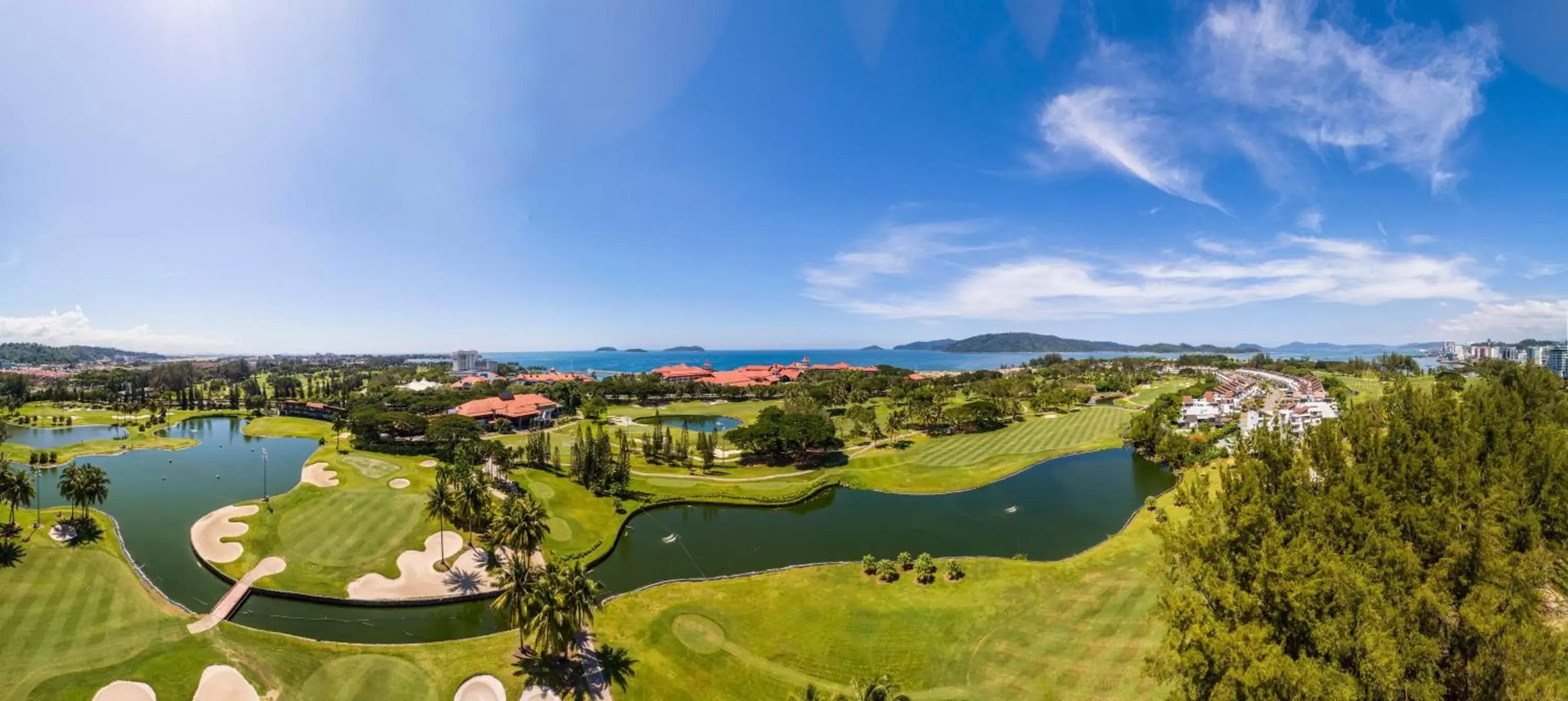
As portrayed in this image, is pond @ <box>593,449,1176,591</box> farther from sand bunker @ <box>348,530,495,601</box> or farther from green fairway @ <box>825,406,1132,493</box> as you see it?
sand bunker @ <box>348,530,495,601</box>

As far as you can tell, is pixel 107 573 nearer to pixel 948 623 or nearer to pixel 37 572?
pixel 37 572

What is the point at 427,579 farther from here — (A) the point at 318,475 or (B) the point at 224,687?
(A) the point at 318,475

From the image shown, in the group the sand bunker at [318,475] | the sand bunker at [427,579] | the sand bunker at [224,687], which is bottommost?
the sand bunker at [224,687]

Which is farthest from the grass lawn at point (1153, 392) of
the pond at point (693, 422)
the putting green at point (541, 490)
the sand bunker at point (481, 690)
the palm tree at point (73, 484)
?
the palm tree at point (73, 484)

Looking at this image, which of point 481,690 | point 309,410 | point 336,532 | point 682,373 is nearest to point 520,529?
point 481,690

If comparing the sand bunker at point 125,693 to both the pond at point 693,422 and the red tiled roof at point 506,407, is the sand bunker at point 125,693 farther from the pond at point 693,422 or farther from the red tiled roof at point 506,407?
the pond at point 693,422

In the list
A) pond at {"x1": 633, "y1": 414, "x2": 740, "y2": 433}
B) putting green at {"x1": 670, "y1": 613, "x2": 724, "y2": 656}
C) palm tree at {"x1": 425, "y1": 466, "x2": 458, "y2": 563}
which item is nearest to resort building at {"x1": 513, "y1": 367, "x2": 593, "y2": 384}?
pond at {"x1": 633, "y1": 414, "x2": 740, "y2": 433}

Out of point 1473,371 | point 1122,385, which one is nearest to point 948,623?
point 1122,385
